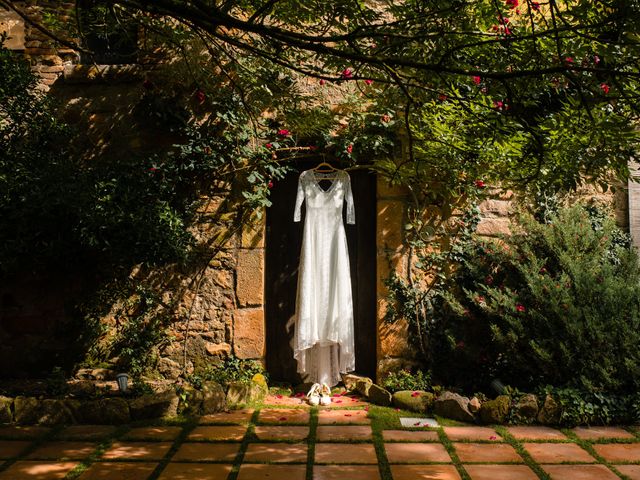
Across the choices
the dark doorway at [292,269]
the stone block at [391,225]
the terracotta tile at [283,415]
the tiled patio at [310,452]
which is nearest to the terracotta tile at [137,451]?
the tiled patio at [310,452]

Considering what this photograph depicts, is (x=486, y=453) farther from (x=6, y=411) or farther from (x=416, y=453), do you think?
(x=6, y=411)

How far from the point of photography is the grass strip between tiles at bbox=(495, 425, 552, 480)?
3270 millimetres

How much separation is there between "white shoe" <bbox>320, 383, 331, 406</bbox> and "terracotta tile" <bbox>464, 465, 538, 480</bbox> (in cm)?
157

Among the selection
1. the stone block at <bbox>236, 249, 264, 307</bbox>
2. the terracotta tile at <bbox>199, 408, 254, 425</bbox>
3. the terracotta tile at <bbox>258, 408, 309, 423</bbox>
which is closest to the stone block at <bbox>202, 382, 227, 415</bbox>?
the terracotta tile at <bbox>199, 408, 254, 425</bbox>

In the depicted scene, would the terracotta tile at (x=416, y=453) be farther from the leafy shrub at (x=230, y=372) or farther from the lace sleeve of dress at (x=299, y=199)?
the lace sleeve of dress at (x=299, y=199)

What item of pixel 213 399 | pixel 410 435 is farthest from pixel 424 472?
pixel 213 399

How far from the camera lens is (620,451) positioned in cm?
363

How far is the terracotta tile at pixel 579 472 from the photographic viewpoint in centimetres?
322

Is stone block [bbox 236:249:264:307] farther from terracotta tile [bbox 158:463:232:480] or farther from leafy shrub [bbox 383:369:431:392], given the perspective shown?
terracotta tile [bbox 158:463:232:480]

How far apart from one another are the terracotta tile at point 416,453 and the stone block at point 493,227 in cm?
207

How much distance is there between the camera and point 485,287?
4.67 m

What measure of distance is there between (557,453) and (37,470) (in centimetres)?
303

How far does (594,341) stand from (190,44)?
3923mm

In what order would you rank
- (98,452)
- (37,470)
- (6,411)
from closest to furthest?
(37,470), (98,452), (6,411)
